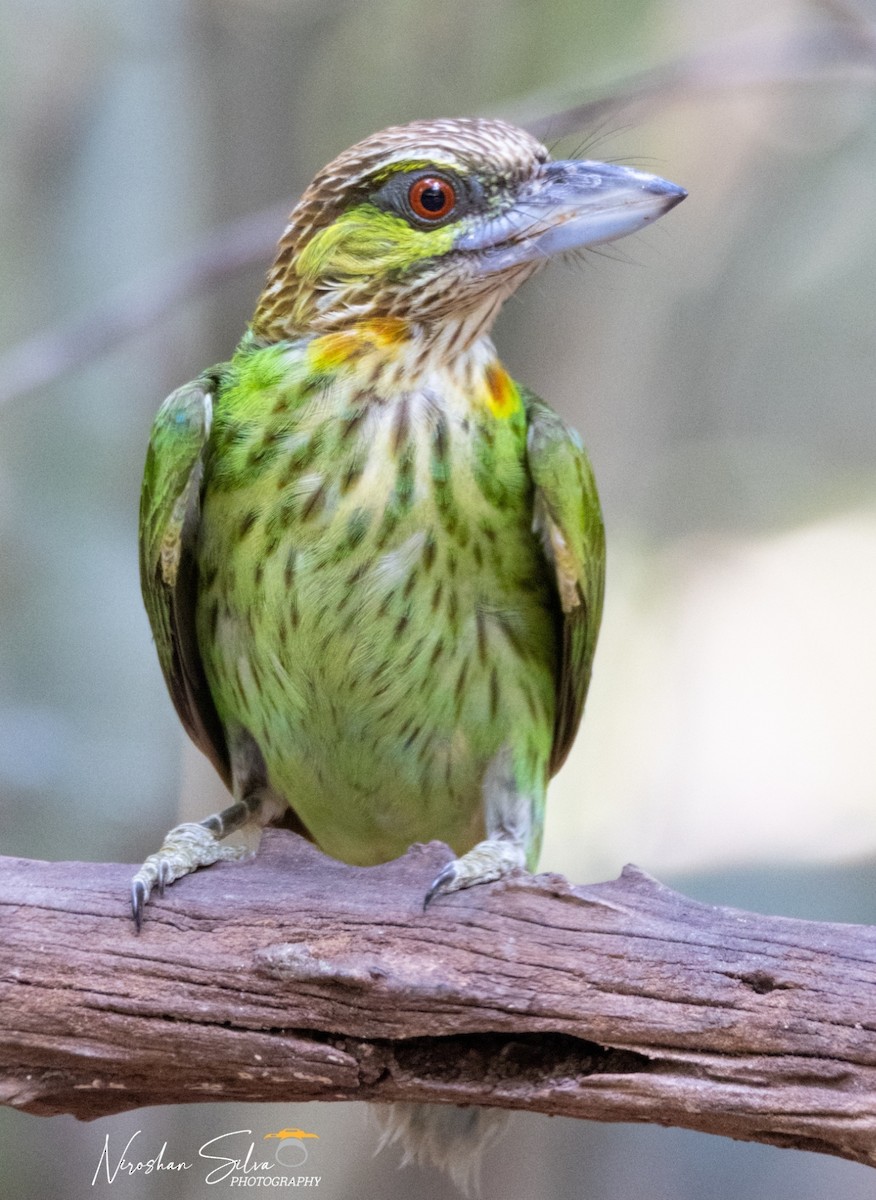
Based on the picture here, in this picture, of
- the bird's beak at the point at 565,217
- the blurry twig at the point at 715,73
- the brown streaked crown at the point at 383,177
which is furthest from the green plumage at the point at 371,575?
the blurry twig at the point at 715,73

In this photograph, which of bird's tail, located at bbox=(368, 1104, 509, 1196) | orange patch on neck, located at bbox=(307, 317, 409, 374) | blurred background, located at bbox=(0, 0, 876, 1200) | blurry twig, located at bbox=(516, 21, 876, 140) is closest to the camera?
orange patch on neck, located at bbox=(307, 317, 409, 374)

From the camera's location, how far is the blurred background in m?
5.93

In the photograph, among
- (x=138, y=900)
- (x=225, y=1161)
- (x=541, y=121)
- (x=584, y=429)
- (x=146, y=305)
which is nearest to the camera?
(x=138, y=900)

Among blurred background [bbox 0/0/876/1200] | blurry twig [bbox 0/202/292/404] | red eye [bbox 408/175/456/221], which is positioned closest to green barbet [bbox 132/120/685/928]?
red eye [bbox 408/175/456/221]

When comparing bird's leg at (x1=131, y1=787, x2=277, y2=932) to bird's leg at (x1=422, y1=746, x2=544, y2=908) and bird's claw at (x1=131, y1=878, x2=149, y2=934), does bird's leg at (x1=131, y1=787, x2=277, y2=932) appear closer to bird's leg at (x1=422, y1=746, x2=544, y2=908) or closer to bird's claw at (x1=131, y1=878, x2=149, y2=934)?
bird's claw at (x1=131, y1=878, x2=149, y2=934)

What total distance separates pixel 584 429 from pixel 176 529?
3149mm

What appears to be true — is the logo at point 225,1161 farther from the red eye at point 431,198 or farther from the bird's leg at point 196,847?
the red eye at point 431,198

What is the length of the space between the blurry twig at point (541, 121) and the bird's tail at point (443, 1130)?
3.04 m

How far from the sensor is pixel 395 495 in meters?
3.46

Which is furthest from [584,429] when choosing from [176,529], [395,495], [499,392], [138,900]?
[138,900]

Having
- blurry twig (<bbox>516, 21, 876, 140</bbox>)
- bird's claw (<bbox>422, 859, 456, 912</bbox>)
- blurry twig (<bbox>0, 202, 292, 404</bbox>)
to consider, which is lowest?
bird's claw (<bbox>422, 859, 456, 912</bbox>)

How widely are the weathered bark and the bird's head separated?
151 cm

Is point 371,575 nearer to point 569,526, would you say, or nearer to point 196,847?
point 569,526

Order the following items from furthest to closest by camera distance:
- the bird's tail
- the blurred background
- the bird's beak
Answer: the blurred background, the bird's tail, the bird's beak
